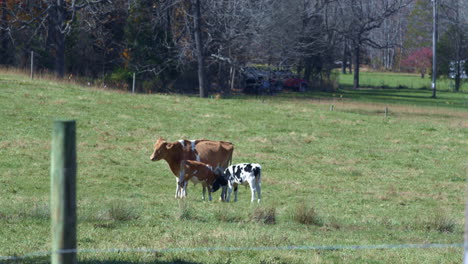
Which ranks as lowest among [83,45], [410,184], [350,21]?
[410,184]

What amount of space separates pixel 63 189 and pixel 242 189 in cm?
1465

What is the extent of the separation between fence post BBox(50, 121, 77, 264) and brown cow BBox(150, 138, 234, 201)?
1143 cm

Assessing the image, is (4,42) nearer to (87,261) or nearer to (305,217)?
(305,217)

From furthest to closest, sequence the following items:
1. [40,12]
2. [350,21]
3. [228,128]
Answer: [350,21] → [40,12] → [228,128]

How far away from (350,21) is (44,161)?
182 ft

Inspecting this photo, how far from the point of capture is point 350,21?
71.1 meters

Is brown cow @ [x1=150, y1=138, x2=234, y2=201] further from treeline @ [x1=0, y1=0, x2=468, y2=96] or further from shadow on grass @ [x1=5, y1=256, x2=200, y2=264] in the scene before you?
treeline @ [x1=0, y1=0, x2=468, y2=96]

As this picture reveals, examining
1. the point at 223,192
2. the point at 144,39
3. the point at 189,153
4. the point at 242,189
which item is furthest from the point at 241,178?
the point at 144,39

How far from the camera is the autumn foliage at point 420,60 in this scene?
108125 millimetres

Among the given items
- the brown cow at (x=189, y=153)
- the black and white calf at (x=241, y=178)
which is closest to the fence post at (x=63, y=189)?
the brown cow at (x=189, y=153)

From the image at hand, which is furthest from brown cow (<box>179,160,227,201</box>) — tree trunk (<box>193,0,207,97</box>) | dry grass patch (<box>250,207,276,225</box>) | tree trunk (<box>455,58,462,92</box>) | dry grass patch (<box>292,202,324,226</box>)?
tree trunk (<box>455,58,462,92</box>)

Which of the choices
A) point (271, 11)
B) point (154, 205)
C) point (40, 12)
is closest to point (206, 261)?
point (154, 205)

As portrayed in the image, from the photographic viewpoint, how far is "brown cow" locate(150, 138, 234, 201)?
16734 mm

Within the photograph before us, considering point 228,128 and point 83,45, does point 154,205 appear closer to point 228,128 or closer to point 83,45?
point 228,128
